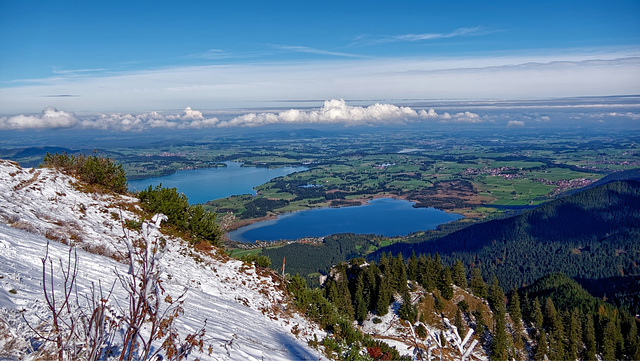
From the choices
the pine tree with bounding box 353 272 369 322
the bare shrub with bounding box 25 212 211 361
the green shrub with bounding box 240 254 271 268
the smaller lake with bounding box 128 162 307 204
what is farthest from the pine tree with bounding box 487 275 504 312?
the smaller lake with bounding box 128 162 307 204

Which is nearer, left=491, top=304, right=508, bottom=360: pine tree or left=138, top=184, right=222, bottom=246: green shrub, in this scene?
left=138, top=184, right=222, bottom=246: green shrub

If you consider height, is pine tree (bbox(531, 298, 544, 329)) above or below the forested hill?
above

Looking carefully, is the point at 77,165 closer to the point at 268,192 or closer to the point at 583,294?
the point at 583,294

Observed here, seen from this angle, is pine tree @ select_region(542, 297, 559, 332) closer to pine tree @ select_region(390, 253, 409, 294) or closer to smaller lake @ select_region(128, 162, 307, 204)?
pine tree @ select_region(390, 253, 409, 294)

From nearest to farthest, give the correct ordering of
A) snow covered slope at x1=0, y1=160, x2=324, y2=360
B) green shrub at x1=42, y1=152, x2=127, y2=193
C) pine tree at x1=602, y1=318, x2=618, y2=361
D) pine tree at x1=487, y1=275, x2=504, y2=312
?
snow covered slope at x1=0, y1=160, x2=324, y2=360
green shrub at x1=42, y1=152, x2=127, y2=193
pine tree at x1=487, y1=275, x2=504, y2=312
pine tree at x1=602, y1=318, x2=618, y2=361

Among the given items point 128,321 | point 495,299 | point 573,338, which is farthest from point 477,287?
point 128,321

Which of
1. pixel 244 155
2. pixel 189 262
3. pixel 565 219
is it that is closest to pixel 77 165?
pixel 189 262
